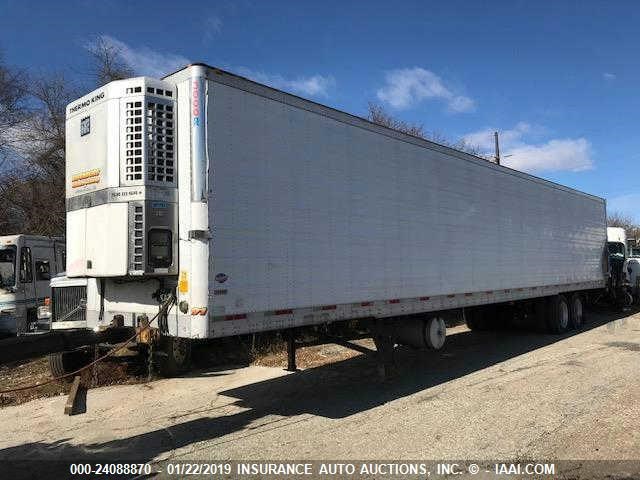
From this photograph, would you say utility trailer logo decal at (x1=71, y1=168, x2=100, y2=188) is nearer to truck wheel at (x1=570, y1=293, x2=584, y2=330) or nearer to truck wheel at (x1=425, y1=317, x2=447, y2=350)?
truck wheel at (x1=425, y1=317, x2=447, y2=350)

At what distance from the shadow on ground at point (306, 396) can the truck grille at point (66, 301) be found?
2526 millimetres

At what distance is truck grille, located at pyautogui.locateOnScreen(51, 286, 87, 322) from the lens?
9062 millimetres

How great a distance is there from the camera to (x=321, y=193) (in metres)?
7.01

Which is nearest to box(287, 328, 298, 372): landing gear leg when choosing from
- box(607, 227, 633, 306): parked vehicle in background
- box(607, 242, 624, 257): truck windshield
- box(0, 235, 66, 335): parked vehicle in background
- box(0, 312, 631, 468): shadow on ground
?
box(0, 312, 631, 468): shadow on ground

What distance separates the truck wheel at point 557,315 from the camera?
1405cm

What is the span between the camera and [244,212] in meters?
5.97

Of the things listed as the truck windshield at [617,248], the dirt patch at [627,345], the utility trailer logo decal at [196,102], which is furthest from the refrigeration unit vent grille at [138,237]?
the truck windshield at [617,248]

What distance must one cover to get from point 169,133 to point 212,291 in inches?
71.1

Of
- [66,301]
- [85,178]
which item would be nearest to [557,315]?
[66,301]

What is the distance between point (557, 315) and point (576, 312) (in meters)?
1.90

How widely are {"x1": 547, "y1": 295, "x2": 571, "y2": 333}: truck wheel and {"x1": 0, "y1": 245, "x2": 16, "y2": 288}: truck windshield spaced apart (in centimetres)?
1348

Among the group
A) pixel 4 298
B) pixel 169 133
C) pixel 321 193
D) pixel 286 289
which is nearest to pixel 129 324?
pixel 286 289

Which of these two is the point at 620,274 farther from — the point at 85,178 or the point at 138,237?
the point at 85,178

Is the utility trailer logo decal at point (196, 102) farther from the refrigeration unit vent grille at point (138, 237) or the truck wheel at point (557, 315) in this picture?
the truck wheel at point (557, 315)
